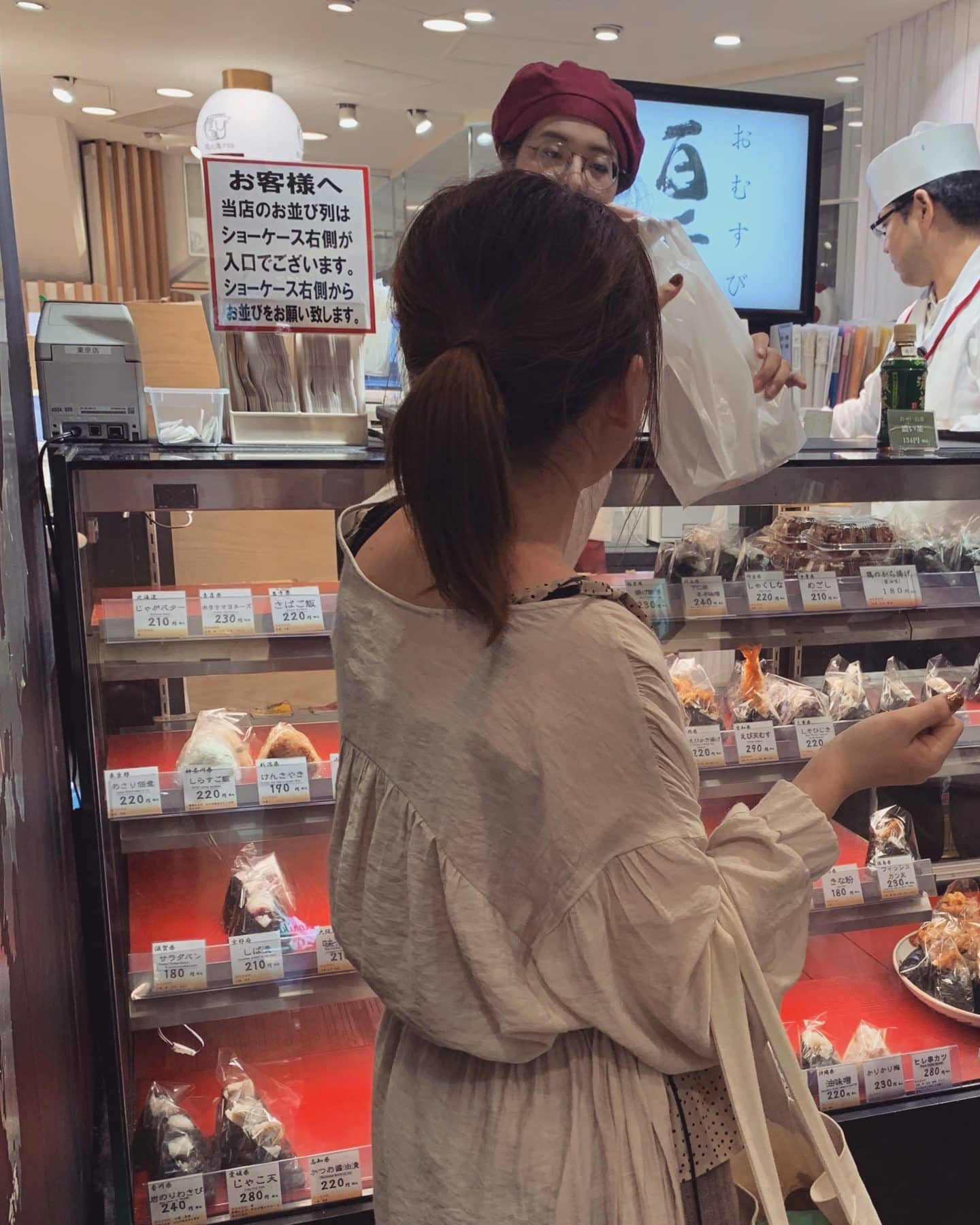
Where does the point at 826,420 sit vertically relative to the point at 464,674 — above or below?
above

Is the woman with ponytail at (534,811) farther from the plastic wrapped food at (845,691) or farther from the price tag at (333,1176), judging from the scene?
the plastic wrapped food at (845,691)

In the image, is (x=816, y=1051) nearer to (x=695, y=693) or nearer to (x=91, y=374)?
(x=695, y=693)

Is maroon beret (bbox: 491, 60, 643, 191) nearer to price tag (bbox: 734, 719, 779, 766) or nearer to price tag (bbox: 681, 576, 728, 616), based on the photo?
price tag (bbox: 681, 576, 728, 616)

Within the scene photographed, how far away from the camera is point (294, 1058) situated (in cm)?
195

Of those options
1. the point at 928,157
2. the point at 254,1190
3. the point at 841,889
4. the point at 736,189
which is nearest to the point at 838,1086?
the point at 841,889

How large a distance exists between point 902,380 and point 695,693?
25.7 inches

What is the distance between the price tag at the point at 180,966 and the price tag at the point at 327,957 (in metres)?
0.18

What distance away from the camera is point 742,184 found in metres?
3.01

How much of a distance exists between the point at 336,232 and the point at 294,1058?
149cm

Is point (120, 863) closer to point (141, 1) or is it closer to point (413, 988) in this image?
point (413, 988)

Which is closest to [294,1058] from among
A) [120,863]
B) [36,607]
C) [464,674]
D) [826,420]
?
[120,863]

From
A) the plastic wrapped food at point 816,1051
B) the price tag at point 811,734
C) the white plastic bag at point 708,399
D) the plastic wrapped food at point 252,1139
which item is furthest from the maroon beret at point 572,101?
the plastic wrapped food at point 252,1139

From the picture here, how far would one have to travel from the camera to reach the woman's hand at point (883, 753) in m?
1.13

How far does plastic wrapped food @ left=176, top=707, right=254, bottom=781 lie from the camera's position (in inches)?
64.9
